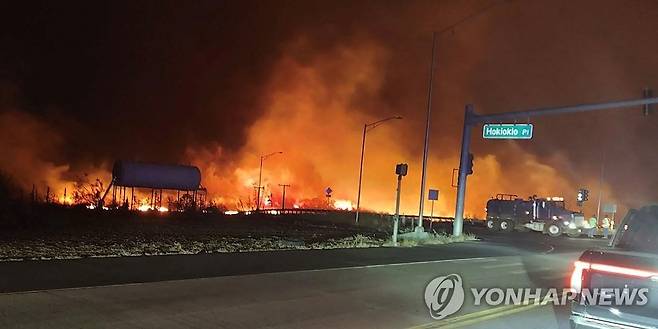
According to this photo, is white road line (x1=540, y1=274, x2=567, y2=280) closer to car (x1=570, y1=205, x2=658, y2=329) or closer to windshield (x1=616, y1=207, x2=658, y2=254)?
windshield (x1=616, y1=207, x2=658, y2=254)

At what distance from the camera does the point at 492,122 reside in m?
30.1

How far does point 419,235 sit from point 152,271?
15.0 meters

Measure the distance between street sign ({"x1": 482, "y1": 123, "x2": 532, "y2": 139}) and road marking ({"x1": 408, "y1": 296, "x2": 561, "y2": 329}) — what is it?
15756mm

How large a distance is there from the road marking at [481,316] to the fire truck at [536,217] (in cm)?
3317

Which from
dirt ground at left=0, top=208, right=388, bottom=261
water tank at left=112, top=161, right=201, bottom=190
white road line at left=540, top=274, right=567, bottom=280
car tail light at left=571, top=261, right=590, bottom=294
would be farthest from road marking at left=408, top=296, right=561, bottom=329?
water tank at left=112, top=161, right=201, bottom=190

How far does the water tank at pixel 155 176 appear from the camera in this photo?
1907 inches

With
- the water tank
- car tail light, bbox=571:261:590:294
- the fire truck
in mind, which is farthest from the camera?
the water tank

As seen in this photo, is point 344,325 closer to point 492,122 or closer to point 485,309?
point 485,309

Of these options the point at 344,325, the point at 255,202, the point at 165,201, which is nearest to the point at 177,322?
the point at 344,325

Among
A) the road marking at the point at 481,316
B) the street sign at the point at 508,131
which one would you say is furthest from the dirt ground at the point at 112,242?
the road marking at the point at 481,316

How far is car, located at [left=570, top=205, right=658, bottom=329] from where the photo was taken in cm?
580

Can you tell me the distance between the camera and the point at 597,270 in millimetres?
6207

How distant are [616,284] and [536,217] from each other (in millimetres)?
39311

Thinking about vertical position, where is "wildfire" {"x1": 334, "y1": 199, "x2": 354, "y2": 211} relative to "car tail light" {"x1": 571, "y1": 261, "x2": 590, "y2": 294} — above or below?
below
